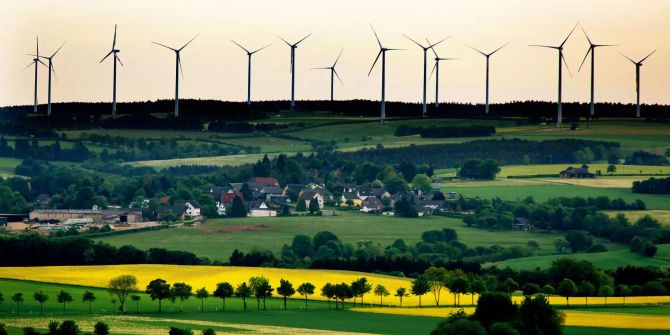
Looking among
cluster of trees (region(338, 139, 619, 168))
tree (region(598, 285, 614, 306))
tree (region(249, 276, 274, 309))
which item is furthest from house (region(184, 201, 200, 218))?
tree (region(598, 285, 614, 306))

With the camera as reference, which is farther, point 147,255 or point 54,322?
point 147,255

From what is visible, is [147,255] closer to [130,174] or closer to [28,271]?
[28,271]

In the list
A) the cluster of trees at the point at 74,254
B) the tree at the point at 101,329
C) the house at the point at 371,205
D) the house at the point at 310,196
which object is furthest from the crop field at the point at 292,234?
the tree at the point at 101,329

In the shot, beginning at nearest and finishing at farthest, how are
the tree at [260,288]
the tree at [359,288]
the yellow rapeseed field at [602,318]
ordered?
the yellow rapeseed field at [602,318] < the tree at [260,288] < the tree at [359,288]

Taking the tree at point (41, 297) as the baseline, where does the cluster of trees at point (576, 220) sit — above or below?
above

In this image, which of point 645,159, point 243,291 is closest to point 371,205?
point 645,159

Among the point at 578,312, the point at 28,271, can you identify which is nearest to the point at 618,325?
the point at 578,312

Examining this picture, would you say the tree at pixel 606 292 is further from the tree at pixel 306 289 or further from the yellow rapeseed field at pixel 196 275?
the tree at pixel 306 289
